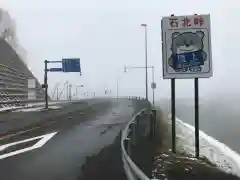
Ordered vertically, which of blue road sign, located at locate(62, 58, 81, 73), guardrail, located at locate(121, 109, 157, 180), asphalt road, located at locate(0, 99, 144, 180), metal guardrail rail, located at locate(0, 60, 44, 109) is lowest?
asphalt road, located at locate(0, 99, 144, 180)

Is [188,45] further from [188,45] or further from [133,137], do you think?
[133,137]

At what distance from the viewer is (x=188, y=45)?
55.9 feet

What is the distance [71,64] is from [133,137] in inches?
1813

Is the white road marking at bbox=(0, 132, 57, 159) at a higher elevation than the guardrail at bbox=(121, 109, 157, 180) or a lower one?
lower

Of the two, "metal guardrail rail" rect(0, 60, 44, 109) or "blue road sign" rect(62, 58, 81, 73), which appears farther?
"blue road sign" rect(62, 58, 81, 73)

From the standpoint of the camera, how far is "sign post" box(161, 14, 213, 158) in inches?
663

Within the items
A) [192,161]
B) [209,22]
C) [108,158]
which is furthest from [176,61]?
[108,158]

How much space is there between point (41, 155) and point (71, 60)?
152 ft

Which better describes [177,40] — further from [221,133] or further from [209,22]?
[221,133]

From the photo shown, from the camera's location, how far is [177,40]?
16844 millimetres

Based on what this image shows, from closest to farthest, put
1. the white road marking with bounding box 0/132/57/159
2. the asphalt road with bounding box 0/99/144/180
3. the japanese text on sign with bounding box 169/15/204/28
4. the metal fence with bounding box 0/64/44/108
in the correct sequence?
the asphalt road with bounding box 0/99/144/180 < the white road marking with bounding box 0/132/57/159 < the japanese text on sign with bounding box 169/15/204/28 < the metal fence with bounding box 0/64/44/108

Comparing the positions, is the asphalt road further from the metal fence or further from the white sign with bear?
the metal fence

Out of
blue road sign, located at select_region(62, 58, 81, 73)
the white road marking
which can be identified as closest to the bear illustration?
the white road marking

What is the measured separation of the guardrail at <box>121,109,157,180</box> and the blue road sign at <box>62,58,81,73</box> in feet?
120
